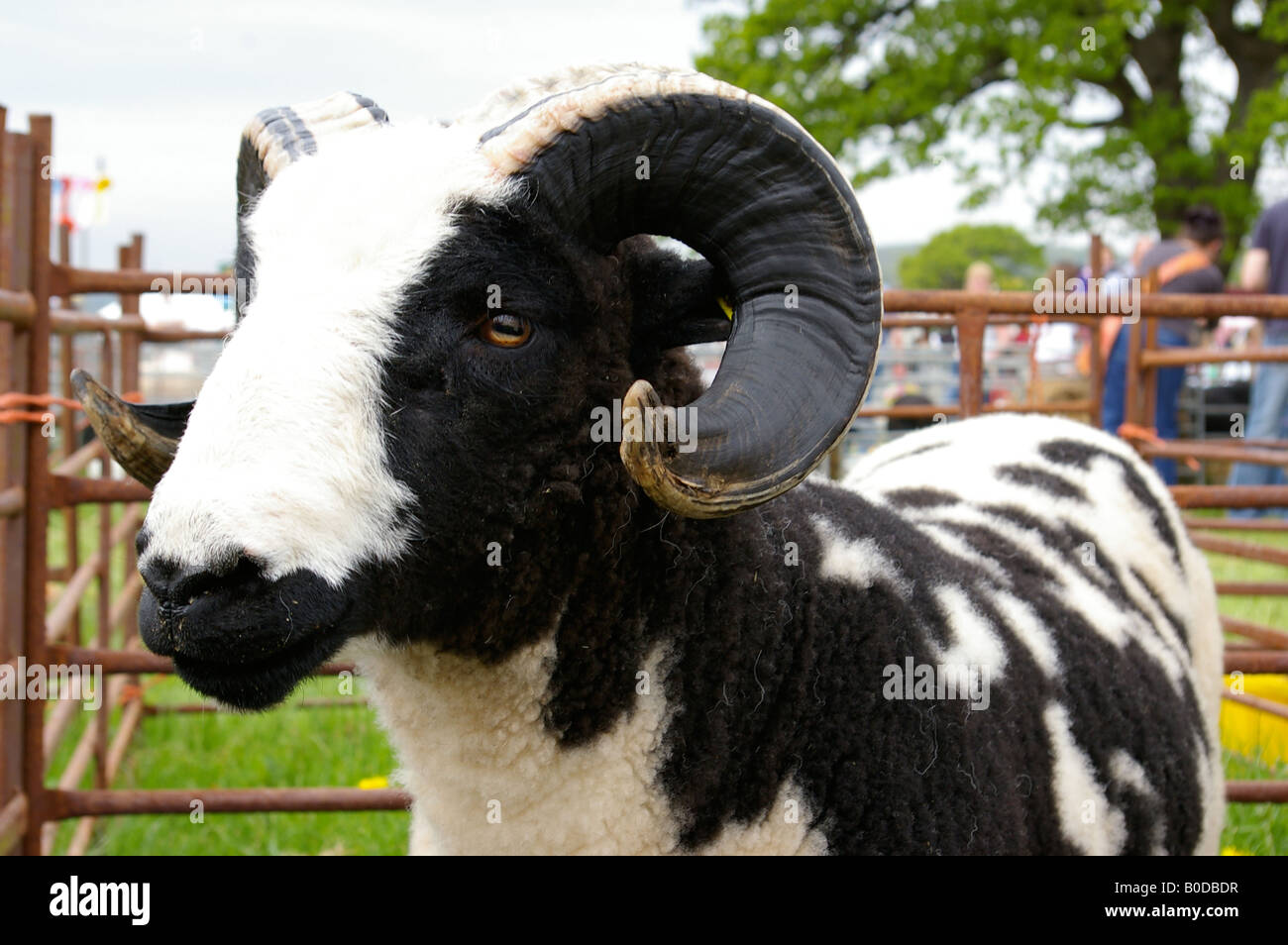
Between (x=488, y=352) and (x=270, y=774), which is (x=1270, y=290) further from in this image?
(x=488, y=352)

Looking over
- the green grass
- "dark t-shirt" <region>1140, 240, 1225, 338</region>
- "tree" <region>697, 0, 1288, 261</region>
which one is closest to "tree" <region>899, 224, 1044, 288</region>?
"tree" <region>697, 0, 1288, 261</region>

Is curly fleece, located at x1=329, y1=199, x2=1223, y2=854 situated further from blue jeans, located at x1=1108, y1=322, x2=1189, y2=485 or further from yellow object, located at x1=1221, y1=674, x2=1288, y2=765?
blue jeans, located at x1=1108, y1=322, x2=1189, y2=485

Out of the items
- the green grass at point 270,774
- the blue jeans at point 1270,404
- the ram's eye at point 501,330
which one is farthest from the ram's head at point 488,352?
the blue jeans at point 1270,404

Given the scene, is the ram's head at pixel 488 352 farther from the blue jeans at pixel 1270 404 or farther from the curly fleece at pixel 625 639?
the blue jeans at pixel 1270 404

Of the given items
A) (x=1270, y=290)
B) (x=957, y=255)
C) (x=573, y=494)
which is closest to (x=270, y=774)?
(x=573, y=494)

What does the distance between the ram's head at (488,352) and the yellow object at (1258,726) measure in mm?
3684

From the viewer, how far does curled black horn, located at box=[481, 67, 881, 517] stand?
2.06 m

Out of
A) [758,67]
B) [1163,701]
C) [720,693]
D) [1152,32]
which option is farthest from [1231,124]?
[720,693]

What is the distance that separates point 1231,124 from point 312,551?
2204 centimetres

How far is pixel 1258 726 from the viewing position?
17.1ft

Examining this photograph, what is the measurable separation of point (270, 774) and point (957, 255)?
96.3 m

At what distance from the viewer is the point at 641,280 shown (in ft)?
7.58

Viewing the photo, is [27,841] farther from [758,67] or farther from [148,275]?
[758,67]

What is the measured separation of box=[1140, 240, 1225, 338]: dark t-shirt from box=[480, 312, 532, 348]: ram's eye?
6832 millimetres
